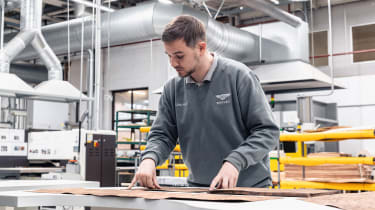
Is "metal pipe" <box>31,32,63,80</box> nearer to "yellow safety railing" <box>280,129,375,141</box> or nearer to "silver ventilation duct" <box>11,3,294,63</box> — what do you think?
"silver ventilation duct" <box>11,3,294,63</box>

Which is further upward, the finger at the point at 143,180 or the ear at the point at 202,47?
the ear at the point at 202,47

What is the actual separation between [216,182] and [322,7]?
9166 millimetres

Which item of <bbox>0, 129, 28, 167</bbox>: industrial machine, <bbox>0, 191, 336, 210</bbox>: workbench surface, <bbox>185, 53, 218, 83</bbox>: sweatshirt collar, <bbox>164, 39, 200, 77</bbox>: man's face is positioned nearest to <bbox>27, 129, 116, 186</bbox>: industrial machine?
<bbox>0, 129, 28, 167</bbox>: industrial machine

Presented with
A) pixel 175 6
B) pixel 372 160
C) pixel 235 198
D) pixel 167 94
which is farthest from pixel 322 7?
pixel 235 198

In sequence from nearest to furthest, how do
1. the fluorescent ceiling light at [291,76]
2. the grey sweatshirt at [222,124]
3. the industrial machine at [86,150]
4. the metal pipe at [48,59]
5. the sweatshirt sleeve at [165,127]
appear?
the grey sweatshirt at [222,124], the sweatshirt sleeve at [165,127], the industrial machine at [86,150], the metal pipe at [48,59], the fluorescent ceiling light at [291,76]

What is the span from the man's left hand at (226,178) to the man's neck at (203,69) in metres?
0.39

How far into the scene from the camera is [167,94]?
71.0 inches

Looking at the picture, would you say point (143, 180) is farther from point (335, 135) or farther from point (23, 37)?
point (23, 37)

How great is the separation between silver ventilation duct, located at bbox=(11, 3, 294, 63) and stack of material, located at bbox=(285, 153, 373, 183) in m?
2.82

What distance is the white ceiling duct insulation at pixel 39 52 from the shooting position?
17.7 ft

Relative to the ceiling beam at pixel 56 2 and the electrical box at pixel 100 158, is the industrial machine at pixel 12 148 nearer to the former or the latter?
the electrical box at pixel 100 158

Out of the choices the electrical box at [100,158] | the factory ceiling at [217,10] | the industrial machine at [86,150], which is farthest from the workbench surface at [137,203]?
the factory ceiling at [217,10]

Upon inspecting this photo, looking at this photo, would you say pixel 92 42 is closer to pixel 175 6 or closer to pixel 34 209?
pixel 175 6

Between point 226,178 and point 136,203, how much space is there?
32cm
